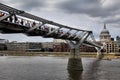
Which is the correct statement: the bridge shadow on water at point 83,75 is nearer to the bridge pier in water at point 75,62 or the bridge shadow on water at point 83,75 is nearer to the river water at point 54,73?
the river water at point 54,73

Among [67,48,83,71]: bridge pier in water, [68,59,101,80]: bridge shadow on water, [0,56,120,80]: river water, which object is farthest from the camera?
[67,48,83,71]: bridge pier in water

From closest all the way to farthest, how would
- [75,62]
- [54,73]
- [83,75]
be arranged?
[83,75] → [54,73] → [75,62]

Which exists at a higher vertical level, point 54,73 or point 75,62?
point 75,62

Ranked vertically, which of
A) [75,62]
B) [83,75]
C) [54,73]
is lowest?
[83,75]

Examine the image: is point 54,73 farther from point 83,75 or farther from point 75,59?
point 75,59

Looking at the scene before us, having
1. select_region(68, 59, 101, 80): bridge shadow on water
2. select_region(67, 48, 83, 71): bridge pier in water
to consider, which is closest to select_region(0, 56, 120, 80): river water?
select_region(68, 59, 101, 80): bridge shadow on water

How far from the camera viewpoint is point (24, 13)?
4622 centimetres

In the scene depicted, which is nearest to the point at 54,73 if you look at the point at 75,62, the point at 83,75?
the point at 83,75

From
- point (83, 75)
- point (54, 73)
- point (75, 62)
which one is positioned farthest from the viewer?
point (75, 62)

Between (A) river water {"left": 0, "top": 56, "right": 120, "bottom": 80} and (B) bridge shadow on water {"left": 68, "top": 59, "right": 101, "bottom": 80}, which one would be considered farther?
(B) bridge shadow on water {"left": 68, "top": 59, "right": 101, "bottom": 80}

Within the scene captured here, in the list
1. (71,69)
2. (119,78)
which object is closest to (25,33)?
(119,78)

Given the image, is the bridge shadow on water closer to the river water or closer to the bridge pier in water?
the river water

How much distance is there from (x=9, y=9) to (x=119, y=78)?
32741 mm

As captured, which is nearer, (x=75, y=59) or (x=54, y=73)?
(x=54, y=73)
